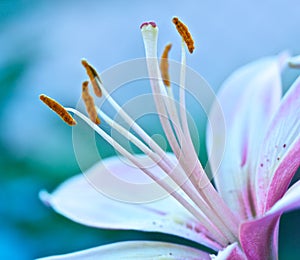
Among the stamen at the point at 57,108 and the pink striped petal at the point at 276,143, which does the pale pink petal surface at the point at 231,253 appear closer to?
the pink striped petal at the point at 276,143

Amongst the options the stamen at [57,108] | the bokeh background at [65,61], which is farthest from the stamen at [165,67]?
the bokeh background at [65,61]

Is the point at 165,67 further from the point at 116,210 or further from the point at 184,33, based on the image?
the point at 116,210

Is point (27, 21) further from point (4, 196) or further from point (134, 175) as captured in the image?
point (134, 175)

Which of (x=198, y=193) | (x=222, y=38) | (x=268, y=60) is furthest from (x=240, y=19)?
Result: (x=198, y=193)

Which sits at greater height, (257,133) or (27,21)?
(27,21)

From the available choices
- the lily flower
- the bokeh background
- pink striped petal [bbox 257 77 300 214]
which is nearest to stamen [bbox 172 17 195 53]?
the lily flower

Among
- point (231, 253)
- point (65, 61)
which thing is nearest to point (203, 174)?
point (231, 253)

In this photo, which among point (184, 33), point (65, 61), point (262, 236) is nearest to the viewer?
point (262, 236)
